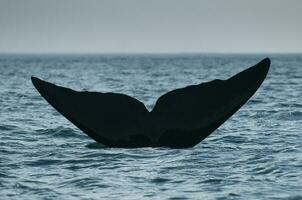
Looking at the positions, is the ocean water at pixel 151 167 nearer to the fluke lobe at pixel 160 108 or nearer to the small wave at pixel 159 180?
the small wave at pixel 159 180

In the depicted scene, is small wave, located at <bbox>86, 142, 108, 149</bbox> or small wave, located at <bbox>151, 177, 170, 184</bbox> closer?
small wave, located at <bbox>151, 177, 170, 184</bbox>

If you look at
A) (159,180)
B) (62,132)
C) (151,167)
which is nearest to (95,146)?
(151,167)

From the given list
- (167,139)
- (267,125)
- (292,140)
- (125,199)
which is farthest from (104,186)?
(267,125)

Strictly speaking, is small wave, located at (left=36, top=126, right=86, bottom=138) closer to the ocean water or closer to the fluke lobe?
the ocean water

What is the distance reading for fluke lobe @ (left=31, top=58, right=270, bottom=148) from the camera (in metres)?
12.9

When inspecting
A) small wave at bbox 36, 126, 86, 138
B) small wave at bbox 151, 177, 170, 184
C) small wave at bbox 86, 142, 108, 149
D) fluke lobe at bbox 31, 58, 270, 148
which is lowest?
small wave at bbox 36, 126, 86, 138

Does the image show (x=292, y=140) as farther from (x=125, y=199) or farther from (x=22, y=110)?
(x=22, y=110)

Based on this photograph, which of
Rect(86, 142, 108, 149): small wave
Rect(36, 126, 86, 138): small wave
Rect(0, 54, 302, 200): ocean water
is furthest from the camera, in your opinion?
Rect(36, 126, 86, 138): small wave

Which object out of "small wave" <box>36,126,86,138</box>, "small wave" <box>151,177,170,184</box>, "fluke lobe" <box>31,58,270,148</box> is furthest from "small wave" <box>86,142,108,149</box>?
"small wave" <box>151,177,170,184</box>

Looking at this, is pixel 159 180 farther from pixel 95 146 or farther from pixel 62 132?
pixel 62 132

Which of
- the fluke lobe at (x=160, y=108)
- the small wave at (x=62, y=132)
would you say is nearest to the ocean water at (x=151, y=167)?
the small wave at (x=62, y=132)

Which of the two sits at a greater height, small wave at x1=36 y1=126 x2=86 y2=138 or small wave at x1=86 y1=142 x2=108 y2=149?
small wave at x1=86 y1=142 x2=108 y2=149

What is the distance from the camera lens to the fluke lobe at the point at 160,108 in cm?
1291

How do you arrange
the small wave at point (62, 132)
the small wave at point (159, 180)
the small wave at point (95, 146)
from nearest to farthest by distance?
the small wave at point (159, 180) < the small wave at point (95, 146) < the small wave at point (62, 132)
